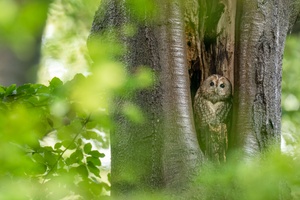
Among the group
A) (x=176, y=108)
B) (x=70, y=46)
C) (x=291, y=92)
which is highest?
(x=70, y=46)

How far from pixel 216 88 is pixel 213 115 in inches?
3.6

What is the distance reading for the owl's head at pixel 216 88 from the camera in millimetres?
1498

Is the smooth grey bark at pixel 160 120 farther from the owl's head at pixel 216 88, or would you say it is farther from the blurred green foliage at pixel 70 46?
the blurred green foliage at pixel 70 46

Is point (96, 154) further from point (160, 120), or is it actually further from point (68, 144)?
point (160, 120)

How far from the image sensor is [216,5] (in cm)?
161

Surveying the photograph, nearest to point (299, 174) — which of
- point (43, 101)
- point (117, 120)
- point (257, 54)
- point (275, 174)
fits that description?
point (275, 174)

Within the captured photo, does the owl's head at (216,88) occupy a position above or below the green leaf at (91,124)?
above

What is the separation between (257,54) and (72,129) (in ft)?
2.44

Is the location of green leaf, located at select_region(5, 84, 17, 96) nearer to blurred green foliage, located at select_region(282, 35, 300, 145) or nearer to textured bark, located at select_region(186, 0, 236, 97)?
textured bark, located at select_region(186, 0, 236, 97)

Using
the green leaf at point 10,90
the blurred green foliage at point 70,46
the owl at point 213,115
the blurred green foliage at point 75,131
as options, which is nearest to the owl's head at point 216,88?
the owl at point 213,115

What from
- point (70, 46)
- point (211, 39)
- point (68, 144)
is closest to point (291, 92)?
point (70, 46)

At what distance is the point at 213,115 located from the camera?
152cm

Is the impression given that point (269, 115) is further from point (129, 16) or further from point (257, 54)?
point (129, 16)

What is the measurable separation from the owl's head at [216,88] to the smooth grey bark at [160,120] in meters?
0.10
